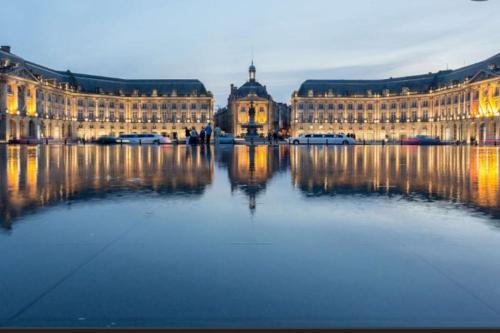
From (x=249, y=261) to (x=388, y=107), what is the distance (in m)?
132

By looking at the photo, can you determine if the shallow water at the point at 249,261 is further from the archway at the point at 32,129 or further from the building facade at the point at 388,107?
the building facade at the point at 388,107

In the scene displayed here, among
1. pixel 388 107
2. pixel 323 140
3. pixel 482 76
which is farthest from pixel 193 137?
pixel 388 107

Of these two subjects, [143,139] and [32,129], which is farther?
[32,129]

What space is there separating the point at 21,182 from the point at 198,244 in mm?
7134

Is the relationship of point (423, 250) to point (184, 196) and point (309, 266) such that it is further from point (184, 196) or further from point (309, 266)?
point (184, 196)

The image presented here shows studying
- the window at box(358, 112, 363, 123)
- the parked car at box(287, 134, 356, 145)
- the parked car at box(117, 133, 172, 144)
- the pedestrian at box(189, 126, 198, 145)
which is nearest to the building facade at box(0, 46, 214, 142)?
the parked car at box(117, 133, 172, 144)

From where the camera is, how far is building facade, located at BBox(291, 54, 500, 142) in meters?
108

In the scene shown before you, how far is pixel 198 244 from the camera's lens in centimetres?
Answer: 467

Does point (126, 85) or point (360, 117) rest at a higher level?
point (126, 85)

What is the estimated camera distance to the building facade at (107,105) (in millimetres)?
97312

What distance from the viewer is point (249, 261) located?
4062mm

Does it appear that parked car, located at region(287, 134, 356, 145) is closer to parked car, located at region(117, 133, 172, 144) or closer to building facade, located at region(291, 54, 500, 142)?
parked car, located at region(117, 133, 172, 144)

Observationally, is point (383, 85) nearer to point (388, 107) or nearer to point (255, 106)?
point (388, 107)

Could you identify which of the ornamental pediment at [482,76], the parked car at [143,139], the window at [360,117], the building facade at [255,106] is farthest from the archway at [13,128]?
the window at [360,117]
